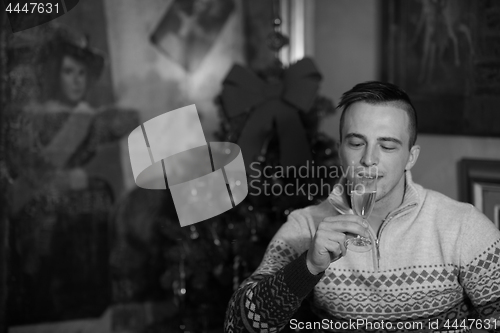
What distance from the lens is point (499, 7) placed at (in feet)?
5.20

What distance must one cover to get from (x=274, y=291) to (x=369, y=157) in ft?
1.06

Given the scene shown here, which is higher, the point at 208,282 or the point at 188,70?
the point at 188,70

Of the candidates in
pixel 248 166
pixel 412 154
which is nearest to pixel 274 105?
pixel 248 166

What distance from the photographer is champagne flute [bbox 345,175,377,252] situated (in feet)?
3.41

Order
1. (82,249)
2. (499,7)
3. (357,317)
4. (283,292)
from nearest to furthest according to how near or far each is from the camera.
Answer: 1. (283,292)
2. (357,317)
3. (499,7)
4. (82,249)

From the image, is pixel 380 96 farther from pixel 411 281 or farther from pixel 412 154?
pixel 411 281

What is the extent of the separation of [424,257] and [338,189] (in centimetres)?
22

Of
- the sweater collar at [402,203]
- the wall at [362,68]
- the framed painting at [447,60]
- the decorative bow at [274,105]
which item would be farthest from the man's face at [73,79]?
the sweater collar at [402,203]

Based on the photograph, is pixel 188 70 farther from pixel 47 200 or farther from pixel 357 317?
pixel 357 317

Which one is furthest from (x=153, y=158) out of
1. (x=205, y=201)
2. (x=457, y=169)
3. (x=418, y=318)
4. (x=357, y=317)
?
(x=457, y=169)

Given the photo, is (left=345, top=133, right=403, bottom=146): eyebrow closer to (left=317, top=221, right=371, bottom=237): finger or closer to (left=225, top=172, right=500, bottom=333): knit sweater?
(left=225, top=172, right=500, bottom=333): knit sweater

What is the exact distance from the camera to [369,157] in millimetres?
1201

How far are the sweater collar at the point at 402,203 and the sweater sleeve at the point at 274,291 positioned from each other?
0.39 ft

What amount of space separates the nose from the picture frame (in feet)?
1.97
